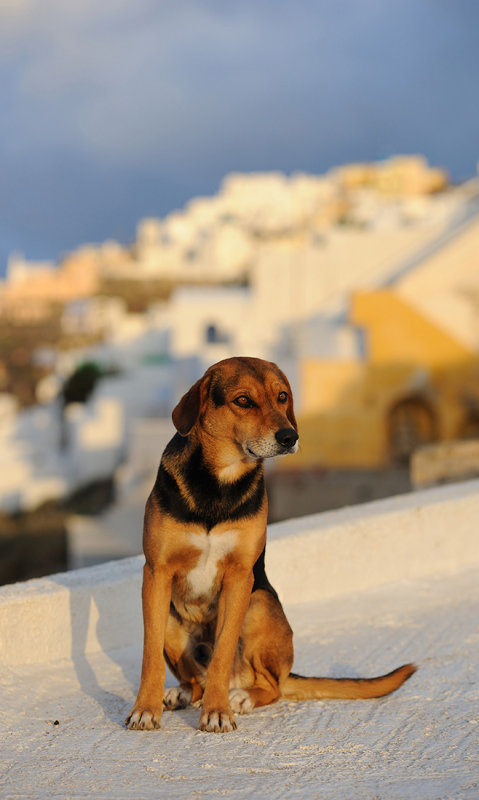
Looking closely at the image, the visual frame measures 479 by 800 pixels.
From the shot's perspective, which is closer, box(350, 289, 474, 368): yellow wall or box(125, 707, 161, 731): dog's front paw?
box(125, 707, 161, 731): dog's front paw

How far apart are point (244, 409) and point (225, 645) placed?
84 cm

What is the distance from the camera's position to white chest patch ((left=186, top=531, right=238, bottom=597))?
3225mm

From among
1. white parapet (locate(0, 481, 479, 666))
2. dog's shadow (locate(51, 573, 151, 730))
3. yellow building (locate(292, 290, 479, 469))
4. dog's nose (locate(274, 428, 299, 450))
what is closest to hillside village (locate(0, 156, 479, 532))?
yellow building (locate(292, 290, 479, 469))

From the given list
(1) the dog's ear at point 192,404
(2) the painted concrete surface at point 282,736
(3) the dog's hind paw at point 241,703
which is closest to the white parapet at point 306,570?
→ (2) the painted concrete surface at point 282,736

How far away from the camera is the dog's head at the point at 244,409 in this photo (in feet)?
10.1

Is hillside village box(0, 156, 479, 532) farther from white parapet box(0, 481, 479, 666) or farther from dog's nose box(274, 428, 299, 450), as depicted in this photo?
dog's nose box(274, 428, 299, 450)

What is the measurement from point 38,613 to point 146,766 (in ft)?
4.59

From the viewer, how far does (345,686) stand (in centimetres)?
355

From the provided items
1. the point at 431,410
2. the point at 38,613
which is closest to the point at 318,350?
the point at 431,410

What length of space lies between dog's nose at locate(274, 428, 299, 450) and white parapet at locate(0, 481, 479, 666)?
1.65 m

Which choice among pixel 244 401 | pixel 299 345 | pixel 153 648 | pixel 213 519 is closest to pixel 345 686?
pixel 153 648

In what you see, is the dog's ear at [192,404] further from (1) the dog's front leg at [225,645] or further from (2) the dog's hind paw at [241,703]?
(2) the dog's hind paw at [241,703]

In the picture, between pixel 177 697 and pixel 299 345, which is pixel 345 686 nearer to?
pixel 177 697

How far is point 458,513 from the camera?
5.56m
